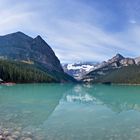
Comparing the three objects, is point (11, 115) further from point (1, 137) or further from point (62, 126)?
point (1, 137)

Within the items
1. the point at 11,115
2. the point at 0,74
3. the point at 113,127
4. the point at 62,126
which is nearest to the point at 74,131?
the point at 62,126

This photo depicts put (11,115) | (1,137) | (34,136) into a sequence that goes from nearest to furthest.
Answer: (1,137), (34,136), (11,115)

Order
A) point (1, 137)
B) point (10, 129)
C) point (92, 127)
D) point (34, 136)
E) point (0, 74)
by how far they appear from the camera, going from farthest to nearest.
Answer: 1. point (0, 74)
2. point (92, 127)
3. point (10, 129)
4. point (34, 136)
5. point (1, 137)

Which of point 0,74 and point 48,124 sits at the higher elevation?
point 0,74

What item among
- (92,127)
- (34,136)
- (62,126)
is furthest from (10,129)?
(92,127)

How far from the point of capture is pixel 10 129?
2925 centimetres

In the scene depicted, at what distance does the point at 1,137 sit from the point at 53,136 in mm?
4978

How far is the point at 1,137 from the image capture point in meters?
24.6

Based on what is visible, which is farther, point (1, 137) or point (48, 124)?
point (48, 124)

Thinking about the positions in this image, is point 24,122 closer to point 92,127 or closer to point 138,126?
point 92,127

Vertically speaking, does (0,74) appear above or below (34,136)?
above

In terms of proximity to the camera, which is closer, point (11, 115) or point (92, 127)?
point (92, 127)

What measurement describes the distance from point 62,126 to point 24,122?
4.70 m

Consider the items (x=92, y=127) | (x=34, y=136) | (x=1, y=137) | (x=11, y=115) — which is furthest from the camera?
(x=11, y=115)
